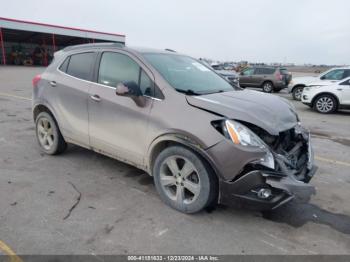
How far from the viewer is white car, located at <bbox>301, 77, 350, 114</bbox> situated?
988 cm

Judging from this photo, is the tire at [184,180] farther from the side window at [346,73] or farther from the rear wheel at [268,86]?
the rear wheel at [268,86]

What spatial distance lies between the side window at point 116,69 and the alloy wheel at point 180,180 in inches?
43.9

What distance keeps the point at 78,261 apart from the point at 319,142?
5490 millimetres

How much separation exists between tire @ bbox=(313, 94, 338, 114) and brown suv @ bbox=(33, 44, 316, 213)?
7.71 meters

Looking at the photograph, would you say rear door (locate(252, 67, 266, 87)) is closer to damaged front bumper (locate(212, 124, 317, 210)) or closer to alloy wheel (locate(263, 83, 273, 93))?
alloy wheel (locate(263, 83, 273, 93))

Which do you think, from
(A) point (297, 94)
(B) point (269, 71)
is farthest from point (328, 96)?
(B) point (269, 71)

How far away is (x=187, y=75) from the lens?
3668 mm

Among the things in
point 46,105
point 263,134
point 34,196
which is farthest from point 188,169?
point 46,105

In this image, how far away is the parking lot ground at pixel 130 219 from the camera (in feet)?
8.39

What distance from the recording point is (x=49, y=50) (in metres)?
42.2

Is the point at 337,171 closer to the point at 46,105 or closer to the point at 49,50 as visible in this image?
the point at 46,105

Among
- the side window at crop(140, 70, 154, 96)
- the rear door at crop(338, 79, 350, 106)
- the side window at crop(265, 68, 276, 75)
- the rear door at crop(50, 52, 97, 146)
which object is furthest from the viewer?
the side window at crop(265, 68, 276, 75)

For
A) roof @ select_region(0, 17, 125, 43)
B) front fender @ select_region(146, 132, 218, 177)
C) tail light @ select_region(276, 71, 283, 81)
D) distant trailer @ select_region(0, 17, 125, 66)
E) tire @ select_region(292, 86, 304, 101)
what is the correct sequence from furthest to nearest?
distant trailer @ select_region(0, 17, 125, 66) → roof @ select_region(0, 17, 125, 43) → tail light @ select_region(276, 71, 283, 81) → tire @ select_region(292, 86, 304, 101) → front fender @ select_region(146, 132, 218, 177)

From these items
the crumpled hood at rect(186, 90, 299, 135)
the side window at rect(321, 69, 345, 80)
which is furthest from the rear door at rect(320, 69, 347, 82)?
the crumpled hood at rect(186, 90, 299, 135)
